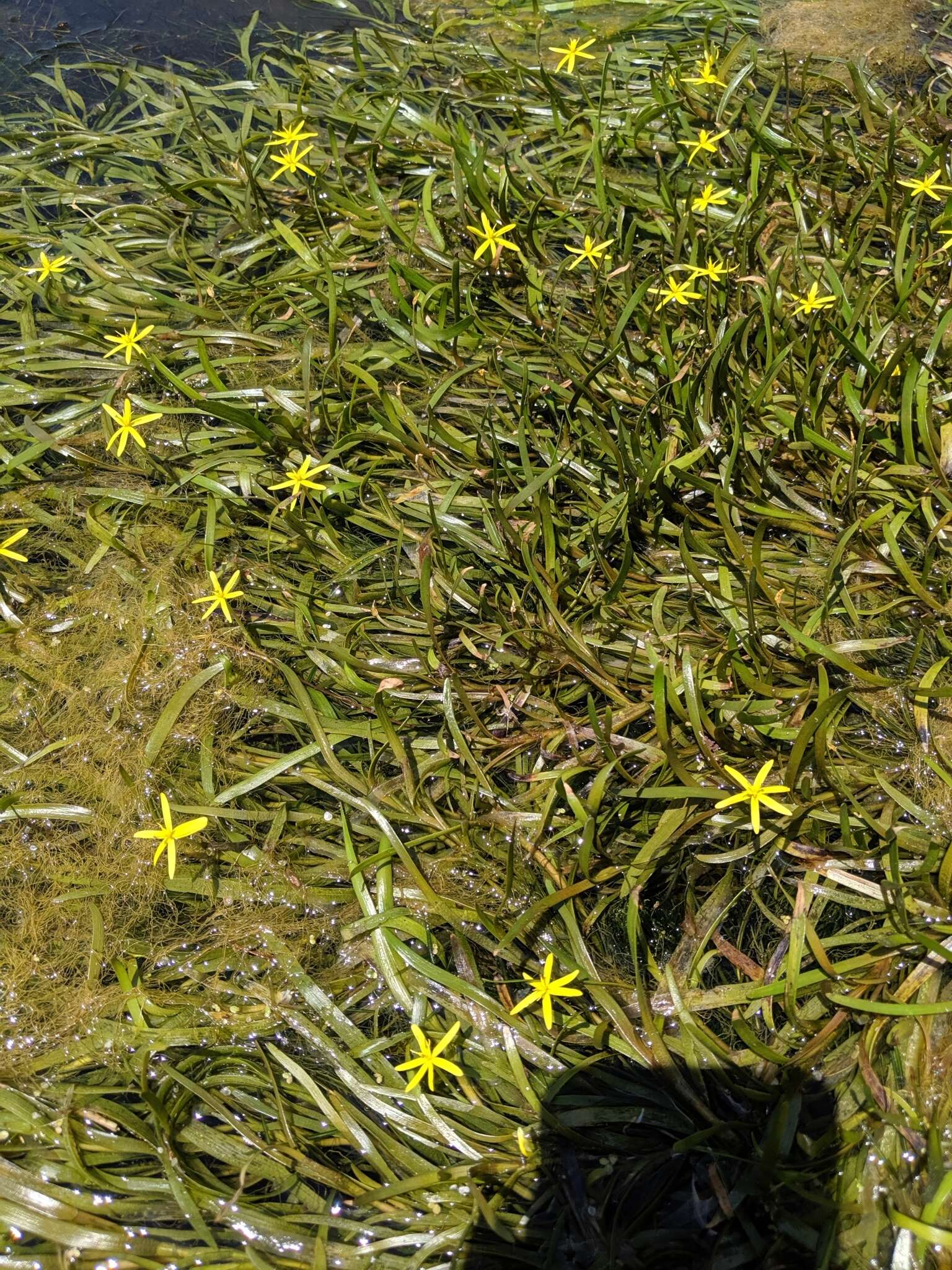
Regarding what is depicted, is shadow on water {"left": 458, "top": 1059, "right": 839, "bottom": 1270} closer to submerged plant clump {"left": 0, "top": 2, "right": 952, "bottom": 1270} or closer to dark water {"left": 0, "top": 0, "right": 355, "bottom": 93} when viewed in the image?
submerged plant clump {"left": 0, "top": 2, "right": 952, "bottom": 1270}

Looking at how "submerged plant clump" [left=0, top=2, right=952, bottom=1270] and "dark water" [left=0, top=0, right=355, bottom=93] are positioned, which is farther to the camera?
"dark water" [left=0, top=0, right=355, bottom=93]

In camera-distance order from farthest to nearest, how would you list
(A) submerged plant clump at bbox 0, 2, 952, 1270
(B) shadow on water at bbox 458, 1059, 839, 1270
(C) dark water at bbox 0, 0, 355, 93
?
1. (C) dark water at bbox 0, 0, 355, 93
2. (A) submerged plant clump at bbox 0, 2, 952, 1270
3. (B) shadow on water at bbox 458, 1059, 839, 1270

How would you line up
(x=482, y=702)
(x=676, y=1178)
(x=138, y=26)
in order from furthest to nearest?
(x=138, y=26) < (x=482, y=702) < (x=676, y=1178)

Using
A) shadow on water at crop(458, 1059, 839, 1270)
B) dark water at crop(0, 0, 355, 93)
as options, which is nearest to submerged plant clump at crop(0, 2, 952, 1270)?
shadow on water at crop(458, 1059, 839, 1270)

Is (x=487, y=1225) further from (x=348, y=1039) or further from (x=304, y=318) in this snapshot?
(x=304, y=318)

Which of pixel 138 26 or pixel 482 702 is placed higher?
pixel 138 26

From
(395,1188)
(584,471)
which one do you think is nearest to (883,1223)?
(395,1188)

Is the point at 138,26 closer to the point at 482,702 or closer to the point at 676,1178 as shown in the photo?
the point at 482,702

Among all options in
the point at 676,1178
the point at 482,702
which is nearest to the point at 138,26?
the point at 482,702

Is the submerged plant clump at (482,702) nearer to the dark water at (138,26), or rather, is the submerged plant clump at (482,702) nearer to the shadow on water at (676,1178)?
the shadow on water at (676,1178)
